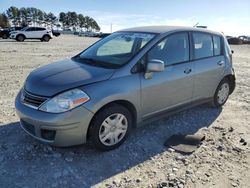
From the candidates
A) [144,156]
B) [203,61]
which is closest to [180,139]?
[144,156]

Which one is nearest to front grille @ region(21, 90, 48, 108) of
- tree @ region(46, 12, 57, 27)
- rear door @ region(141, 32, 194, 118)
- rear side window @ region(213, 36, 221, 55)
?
rear door @ region(141, 32, 194, 118)

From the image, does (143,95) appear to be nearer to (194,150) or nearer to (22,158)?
(194,150)

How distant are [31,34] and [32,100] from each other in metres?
29.3

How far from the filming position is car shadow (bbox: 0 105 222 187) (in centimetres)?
351

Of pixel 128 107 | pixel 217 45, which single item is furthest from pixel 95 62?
pixel 217 45

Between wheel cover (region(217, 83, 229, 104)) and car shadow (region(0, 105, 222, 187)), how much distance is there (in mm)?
1480

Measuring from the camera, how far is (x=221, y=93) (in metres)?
6.22

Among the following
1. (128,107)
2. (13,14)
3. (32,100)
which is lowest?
(128,107)

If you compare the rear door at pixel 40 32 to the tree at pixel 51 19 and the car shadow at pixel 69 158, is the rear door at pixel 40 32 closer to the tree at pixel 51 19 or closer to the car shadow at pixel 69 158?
the car shadow at pixel 69 158

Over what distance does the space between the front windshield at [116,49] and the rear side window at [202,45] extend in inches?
42.7

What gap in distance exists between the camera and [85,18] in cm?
12212

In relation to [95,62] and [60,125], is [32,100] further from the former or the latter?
[95,62]

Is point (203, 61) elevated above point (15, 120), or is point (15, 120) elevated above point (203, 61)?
point (203, 61)

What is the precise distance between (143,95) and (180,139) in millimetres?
994
